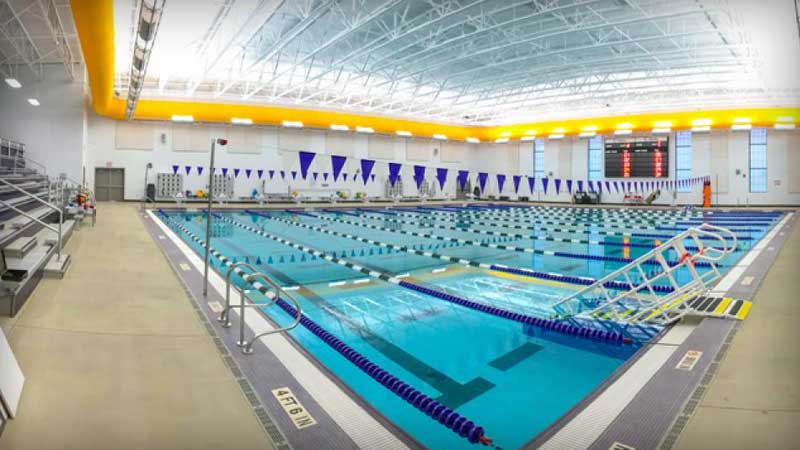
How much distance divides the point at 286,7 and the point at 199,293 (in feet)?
28.2

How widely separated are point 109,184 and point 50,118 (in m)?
3.44

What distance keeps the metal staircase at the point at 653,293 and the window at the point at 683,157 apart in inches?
682

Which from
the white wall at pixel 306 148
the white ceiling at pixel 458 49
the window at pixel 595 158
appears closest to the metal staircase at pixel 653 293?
the white ceiling at pixel 458 49

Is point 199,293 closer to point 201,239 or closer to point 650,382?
point 650,382

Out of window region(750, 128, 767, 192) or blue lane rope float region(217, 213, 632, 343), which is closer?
blue lane rope float region(217, 213, 632, 343)

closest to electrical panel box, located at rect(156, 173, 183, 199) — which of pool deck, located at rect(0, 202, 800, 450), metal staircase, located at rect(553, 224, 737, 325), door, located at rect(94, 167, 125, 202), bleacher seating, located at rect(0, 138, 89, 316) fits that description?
door, located at rect(94, 167, 125, 202)

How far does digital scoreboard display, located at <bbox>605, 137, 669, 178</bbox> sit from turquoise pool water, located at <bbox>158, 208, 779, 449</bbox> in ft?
39.6

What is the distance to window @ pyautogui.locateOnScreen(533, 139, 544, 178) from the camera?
2525cm

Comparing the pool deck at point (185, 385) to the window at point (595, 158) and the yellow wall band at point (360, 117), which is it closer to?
the yellow wall band at point (360, 117)

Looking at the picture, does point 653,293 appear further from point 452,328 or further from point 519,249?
point 519,249

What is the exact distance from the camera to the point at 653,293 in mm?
3951

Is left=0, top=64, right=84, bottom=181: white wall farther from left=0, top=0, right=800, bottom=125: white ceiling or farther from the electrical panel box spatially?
the electrical panel box

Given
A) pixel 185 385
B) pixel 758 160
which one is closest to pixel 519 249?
pixel 185 385

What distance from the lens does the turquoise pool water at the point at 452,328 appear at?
287 cm
